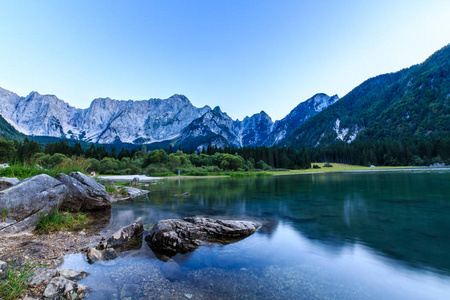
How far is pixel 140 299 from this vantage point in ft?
19.6

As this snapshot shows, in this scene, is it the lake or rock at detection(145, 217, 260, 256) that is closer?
the lake

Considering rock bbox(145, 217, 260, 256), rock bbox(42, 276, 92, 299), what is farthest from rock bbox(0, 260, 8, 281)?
rock bbox(145, 217, 260, 256)

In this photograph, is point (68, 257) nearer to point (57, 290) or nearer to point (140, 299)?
point (57, 290)

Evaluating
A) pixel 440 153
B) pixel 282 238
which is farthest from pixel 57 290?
pixel 440 153

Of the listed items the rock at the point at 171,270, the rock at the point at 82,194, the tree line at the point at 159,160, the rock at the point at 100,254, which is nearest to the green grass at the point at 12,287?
the rock at the point at 100,254

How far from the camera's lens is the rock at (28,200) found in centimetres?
1099

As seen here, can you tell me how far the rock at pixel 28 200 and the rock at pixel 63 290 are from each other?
713 cm

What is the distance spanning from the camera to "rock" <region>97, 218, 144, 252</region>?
973 centimetres

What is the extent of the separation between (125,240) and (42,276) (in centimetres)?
419

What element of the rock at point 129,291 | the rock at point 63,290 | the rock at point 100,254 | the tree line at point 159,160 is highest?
the tree line at point 159,160

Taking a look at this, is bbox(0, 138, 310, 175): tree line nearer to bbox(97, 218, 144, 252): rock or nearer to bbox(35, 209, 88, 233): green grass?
bbox(35, 209, 88, 233): green grass

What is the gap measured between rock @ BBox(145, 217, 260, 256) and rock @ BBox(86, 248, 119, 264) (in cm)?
167

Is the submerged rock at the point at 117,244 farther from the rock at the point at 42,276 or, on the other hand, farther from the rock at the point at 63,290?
the rock at the point at 63,290

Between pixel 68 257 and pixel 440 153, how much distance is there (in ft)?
513
